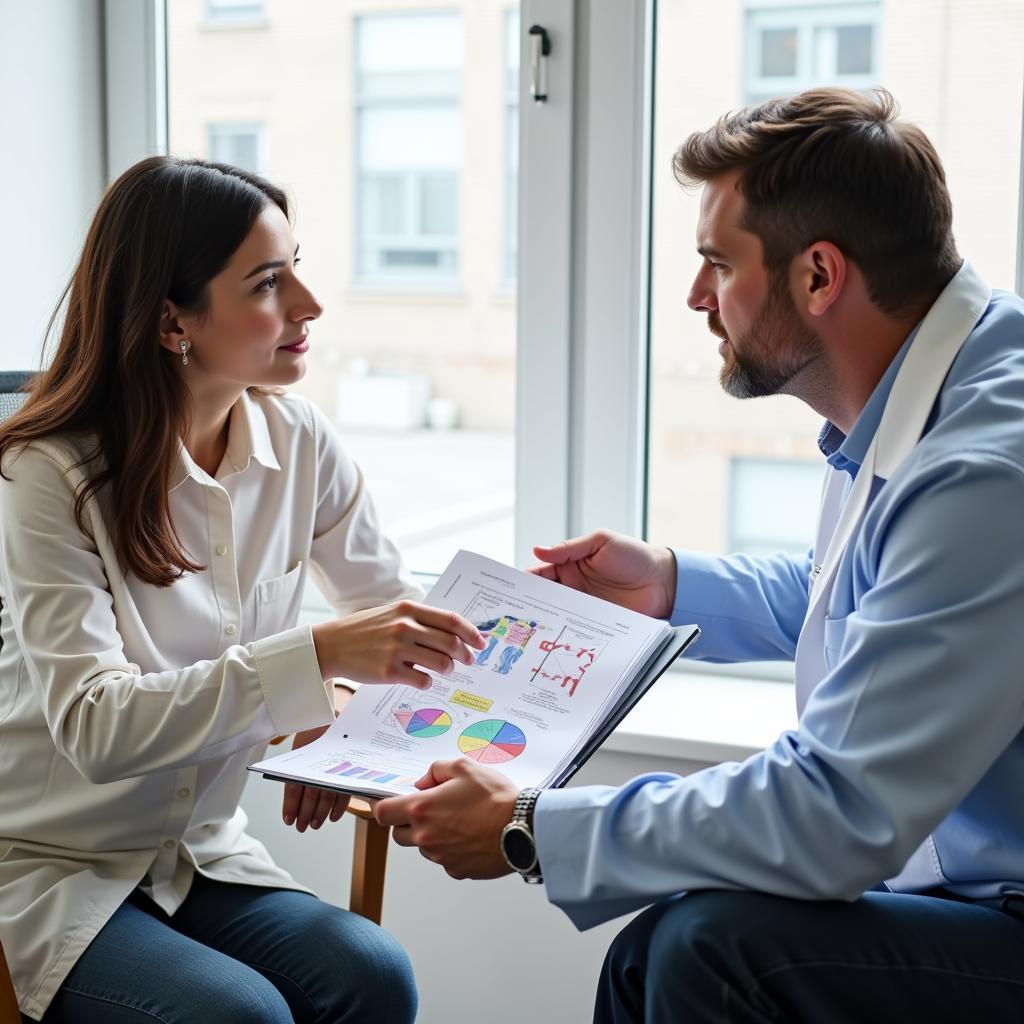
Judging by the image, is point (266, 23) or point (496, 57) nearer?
point (496, 57)

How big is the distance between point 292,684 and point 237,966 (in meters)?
0.32

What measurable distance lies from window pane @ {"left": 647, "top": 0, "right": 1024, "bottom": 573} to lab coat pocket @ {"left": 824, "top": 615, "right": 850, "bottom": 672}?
760 millimetres

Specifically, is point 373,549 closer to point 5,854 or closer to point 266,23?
point 5,854

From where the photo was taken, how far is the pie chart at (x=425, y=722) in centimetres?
140

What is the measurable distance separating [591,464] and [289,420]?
0.57 meters

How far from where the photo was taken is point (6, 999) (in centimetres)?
130

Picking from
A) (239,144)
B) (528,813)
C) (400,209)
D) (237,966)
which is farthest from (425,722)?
(239,144)

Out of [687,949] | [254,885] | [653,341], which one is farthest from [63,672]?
[653,341]

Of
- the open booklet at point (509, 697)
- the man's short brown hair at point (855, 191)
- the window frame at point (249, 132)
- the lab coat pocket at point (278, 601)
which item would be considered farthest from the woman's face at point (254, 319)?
the window frame at point (249, 132)

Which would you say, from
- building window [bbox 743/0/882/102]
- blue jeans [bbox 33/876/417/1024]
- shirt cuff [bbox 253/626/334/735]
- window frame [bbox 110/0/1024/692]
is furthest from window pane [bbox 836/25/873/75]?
blue jeans [bbox 33/876/417/1024]

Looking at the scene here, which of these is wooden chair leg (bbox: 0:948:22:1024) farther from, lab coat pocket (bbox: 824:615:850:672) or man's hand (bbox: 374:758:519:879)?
lab coat pocket (bbox: 824:615:850:672)

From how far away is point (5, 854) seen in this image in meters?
1.52

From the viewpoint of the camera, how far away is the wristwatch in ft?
4.00

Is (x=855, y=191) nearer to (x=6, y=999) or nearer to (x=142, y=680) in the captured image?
(x=142, y=680)
